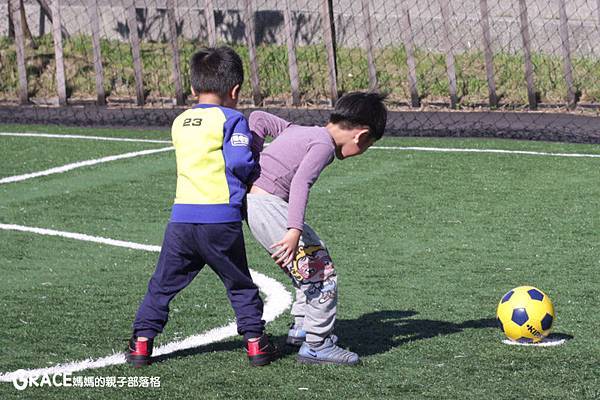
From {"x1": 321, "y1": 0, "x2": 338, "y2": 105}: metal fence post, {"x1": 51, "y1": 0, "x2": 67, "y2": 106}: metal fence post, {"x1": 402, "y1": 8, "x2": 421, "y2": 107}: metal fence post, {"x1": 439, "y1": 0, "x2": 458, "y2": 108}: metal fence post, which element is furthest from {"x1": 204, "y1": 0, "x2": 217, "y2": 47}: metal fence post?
{"x1": 439, "y1": 0, "x2": 458, "y2": 108}: metal fence post

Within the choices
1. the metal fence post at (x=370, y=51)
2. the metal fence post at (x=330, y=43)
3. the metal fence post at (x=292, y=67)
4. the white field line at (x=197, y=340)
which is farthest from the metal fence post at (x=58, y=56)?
the white field line at (x=197, y=340)

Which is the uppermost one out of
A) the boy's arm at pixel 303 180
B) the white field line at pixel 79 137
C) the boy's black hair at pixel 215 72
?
the boy's black hair at pixel 215 72

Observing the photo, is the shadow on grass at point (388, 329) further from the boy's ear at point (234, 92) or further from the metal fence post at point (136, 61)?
the metal fence post at point (136, 61)

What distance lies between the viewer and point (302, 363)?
5543 mm

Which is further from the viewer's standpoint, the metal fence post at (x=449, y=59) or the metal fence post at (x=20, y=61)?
the metal fence post at (x=20, y=61)

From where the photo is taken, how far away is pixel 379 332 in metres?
6.14

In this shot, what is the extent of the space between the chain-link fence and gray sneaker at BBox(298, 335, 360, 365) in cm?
971

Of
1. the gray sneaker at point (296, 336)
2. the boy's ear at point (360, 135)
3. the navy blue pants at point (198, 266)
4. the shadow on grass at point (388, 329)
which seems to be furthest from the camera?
the shadow on grass at point (388, 329)

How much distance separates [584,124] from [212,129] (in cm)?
1064

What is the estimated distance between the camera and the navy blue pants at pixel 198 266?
5.35 meters

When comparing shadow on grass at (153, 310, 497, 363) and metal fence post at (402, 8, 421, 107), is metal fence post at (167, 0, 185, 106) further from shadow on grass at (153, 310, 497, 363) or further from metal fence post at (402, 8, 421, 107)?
shadow on grass at (153, 310, 497, 363)

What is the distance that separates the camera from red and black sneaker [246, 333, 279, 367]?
17.8 ft

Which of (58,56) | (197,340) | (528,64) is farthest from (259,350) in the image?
(58,56)

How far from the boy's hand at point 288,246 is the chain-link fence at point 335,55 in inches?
389
